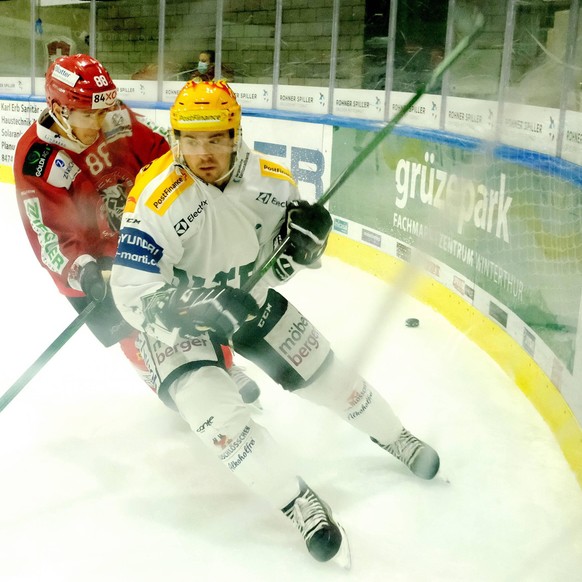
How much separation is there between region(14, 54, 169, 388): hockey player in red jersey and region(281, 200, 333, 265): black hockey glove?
683 millimetres

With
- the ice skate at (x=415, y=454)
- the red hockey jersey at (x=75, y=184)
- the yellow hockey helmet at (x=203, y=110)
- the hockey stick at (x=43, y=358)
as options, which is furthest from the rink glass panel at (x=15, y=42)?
the ice skate at (x=415, y=454)

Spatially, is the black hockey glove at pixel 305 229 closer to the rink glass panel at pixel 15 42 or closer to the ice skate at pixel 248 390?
the ice skate at pixel 248 390

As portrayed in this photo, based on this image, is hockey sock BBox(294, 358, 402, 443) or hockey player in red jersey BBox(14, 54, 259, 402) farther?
hockey player in red jersey BBox(14, 54, 259, 402)

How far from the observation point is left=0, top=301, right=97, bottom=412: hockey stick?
225cm

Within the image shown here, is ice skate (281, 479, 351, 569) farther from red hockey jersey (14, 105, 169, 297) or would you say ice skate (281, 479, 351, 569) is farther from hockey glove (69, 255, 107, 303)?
red hockey jersey (14, 105, 169, 297)

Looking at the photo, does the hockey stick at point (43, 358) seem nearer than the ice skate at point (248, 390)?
Yes

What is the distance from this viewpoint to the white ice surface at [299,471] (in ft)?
6.10

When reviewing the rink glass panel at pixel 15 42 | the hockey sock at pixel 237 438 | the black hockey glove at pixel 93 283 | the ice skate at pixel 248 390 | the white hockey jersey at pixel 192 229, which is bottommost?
the ice skate at pixel 248 390

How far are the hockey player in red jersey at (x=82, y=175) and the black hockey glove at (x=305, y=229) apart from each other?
683 millimetres

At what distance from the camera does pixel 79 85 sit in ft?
7.91

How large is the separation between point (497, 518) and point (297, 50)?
3753 mm

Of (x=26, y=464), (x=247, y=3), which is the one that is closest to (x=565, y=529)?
(x=26, y=464)

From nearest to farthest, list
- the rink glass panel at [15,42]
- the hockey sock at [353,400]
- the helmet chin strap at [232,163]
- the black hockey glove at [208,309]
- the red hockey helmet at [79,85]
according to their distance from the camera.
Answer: the black hockey glove at [208,309] → the helmet chin strap at [232,163] → the hockey sock at [353,400] → the red hockey helmet at [79,85] → the rink glass panel at [15,42]

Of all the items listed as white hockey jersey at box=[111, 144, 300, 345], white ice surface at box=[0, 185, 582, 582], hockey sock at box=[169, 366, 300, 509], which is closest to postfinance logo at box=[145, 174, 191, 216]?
white hockey jersey at box=[111, 144, 300, 345]
